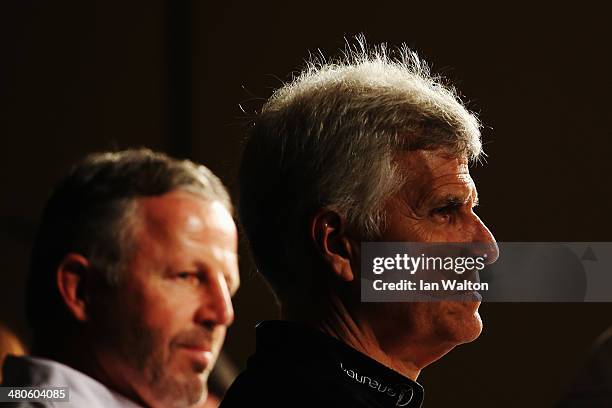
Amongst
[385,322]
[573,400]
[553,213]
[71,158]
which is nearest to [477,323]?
[385,322]

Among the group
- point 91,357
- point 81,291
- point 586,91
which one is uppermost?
point 586,91

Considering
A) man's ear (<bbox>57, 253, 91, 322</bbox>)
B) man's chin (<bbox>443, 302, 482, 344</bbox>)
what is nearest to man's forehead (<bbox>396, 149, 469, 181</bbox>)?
man's chin (<bbox>443, 302, 482, 344</bbox>)

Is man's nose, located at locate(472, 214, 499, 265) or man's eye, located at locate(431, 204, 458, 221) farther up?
man's eye, located at locate(431, 204, 458, 221)

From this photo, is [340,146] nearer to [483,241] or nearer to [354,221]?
[354,221]

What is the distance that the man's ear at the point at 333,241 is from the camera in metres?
0.99

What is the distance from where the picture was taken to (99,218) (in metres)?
1.66

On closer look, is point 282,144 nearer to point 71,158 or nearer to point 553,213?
point 553,213

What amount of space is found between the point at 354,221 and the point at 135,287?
0.74 m

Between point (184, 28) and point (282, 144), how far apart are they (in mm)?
1133

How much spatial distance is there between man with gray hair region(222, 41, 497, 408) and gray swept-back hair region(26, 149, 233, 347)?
2.14 ft

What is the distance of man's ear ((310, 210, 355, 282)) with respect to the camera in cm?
99

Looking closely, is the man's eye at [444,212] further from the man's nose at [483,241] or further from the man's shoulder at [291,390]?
the man's shoulder at [291,390]

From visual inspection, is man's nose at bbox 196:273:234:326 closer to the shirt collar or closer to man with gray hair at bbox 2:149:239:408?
man with gray hair at bbox 2:149:239:408

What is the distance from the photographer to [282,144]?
3.31 feet
